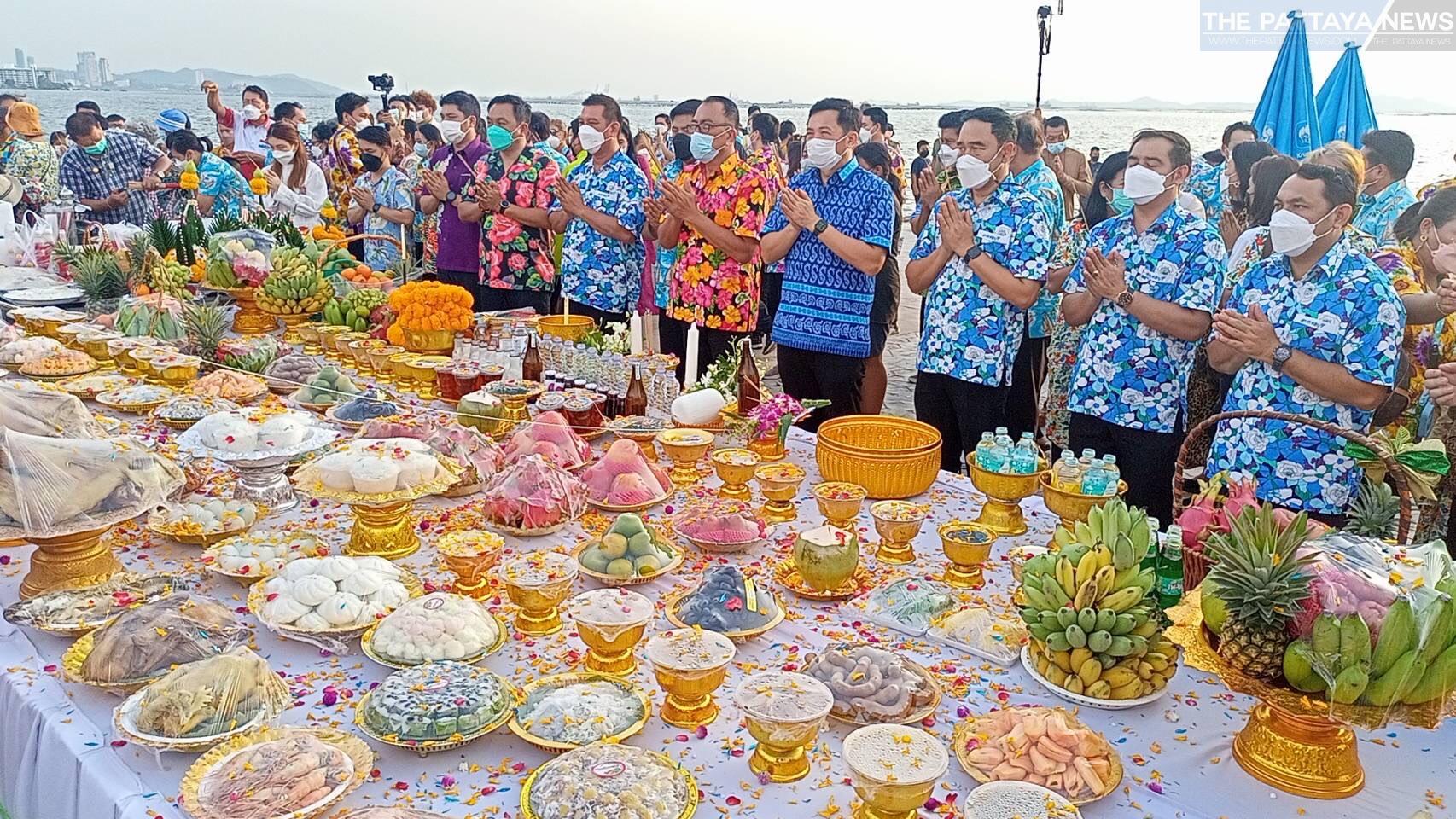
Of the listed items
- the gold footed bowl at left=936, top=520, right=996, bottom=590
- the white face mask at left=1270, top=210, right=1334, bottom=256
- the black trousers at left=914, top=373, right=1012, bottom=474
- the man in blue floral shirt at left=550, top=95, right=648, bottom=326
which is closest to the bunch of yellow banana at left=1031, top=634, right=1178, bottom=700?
the gold footed bowl at left=936, top=520, right=996, bottom=590

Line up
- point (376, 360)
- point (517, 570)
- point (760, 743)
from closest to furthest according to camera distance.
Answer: point (760, 743) < point (517, 570) < point (376, 360)

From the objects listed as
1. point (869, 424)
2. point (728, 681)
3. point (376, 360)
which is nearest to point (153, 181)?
point (376, 360)

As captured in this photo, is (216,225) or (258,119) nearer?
(216,225)

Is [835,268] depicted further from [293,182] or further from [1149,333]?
[293,182]

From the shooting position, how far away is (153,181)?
798cm

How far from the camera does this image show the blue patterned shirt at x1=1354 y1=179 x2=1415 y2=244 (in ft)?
13.8

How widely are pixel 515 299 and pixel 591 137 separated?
1054 mm

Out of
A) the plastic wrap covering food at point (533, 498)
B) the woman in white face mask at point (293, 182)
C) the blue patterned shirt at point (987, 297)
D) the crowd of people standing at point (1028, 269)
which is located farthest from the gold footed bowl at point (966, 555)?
the woman in white face mask at point (293, 182)

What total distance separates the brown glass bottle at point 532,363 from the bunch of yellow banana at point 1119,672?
2171mm

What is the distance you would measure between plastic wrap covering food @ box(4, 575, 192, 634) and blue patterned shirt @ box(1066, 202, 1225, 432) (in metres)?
2.86

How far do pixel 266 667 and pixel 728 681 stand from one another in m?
0.83

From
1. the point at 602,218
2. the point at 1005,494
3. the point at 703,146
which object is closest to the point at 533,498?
the point at 1005,494

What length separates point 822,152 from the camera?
3914 millimetres

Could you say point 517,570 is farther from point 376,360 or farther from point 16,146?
point 16,146
